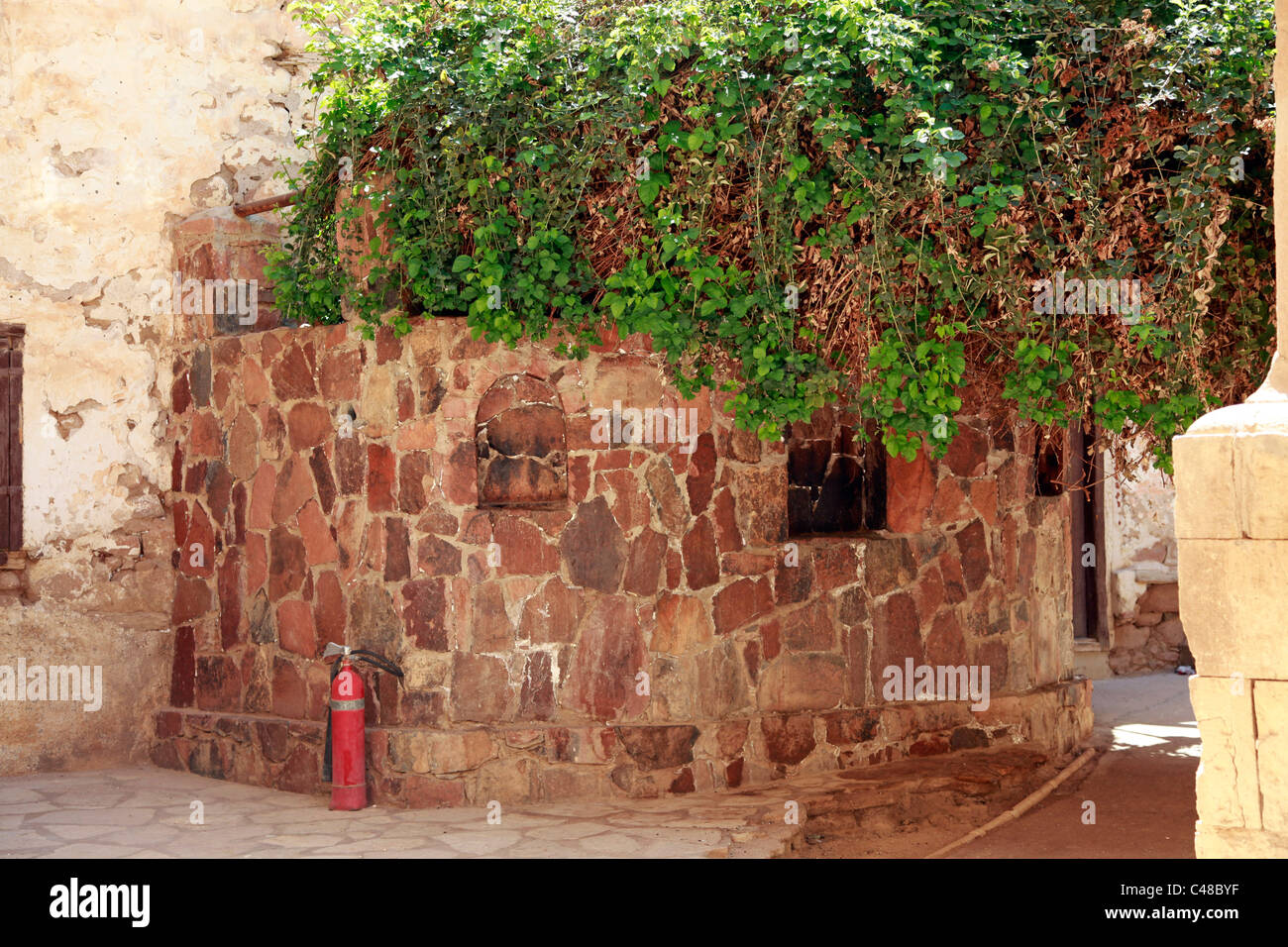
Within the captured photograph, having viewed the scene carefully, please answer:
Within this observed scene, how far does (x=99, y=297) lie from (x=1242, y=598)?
7.12 m

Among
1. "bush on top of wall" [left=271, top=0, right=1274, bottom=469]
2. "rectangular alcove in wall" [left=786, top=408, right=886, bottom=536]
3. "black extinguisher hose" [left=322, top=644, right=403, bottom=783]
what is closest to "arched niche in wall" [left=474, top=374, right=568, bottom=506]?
"bush on top of wall" [left=271, top=0, right=1274, bottom=469]

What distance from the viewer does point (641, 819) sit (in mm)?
6883

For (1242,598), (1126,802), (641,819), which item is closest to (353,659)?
(641,819)

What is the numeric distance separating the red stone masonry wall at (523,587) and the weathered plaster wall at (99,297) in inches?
14.6

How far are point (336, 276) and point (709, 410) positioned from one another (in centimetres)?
228

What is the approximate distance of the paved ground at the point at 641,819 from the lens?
20.8 feet

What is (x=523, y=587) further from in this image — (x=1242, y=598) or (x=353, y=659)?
(x=1242, y=598)

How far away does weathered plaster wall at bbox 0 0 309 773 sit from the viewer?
8234mm

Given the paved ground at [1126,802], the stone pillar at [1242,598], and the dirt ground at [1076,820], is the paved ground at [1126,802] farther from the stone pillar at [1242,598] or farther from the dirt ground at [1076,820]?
the stone pillar at [1242,598]

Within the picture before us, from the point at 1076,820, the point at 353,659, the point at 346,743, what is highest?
the point at 353,659

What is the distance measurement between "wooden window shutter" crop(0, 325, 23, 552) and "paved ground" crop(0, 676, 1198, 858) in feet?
4.99

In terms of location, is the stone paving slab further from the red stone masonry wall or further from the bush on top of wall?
the bush on top of wall

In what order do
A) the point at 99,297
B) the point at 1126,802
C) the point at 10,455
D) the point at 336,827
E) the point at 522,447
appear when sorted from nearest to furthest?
1. the point at 336,827
2. the point at 522,447
3. the point at 1126,802
4. the point at 10,455
5. the point at 99,297

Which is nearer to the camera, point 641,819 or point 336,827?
point 336,827
